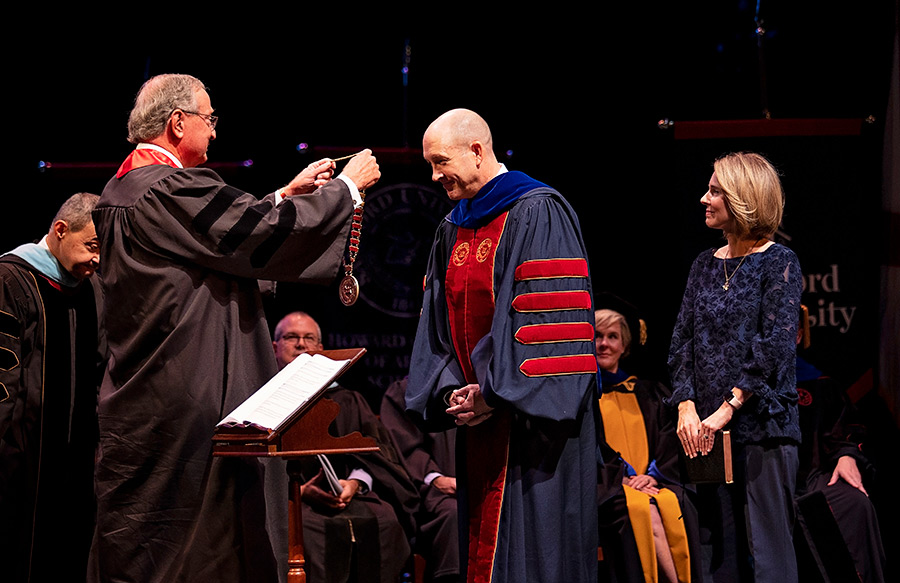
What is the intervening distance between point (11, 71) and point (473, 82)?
2918 mm

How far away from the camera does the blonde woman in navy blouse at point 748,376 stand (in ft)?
12.2

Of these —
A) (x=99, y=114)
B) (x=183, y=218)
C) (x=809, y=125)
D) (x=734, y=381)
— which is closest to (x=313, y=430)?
(x=183, y=218)

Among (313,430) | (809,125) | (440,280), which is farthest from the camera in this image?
(809,125)

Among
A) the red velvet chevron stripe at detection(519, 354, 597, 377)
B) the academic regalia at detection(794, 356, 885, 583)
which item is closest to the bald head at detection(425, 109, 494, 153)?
the red velvet chevron stripe at detection(519, 354, 597, 377)

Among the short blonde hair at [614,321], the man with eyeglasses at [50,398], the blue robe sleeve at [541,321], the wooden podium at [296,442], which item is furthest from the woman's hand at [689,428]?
the man with eyeglasses at [50,398]

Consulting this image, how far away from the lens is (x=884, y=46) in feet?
18.5

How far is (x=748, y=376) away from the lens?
372cm

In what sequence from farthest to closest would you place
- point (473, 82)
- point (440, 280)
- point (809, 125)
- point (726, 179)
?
point (473, 82) < point (809, 125) < point (726, 179) < point (440, 280)

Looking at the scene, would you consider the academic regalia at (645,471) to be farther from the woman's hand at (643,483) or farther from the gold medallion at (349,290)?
the gold medallion at (349,290)

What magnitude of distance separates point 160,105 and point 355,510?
8.47 ft

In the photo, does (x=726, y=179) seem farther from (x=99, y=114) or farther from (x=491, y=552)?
(x=99, y=114)

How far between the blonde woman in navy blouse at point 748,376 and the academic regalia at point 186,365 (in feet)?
5.03

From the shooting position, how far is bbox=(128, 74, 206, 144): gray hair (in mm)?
3492

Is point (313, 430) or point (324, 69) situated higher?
point (324, 69)
